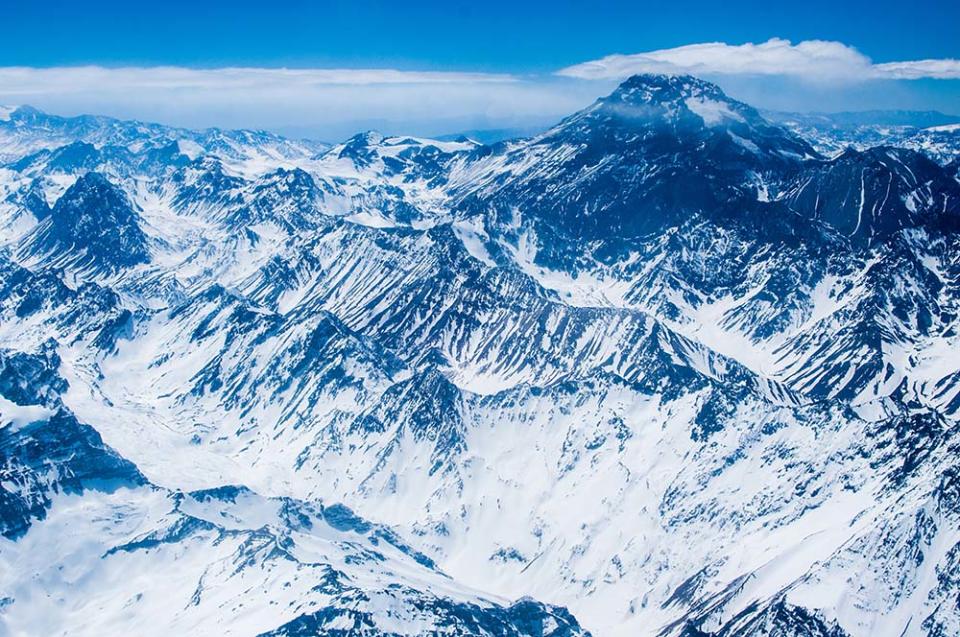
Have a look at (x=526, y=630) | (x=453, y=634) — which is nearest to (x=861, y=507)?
(x=526, y=630)

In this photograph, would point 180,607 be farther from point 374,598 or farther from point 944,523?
point 944,523

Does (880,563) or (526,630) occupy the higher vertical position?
(880,563)

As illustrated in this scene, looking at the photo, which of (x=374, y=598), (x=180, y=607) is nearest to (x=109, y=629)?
(x=180, y=607)

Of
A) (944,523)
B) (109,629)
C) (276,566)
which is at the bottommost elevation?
(109,629)

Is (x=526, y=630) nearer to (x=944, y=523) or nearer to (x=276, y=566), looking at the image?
(x=276, y=566)

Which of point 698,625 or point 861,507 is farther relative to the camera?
point 861,507

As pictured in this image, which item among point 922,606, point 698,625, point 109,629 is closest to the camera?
point 922,606

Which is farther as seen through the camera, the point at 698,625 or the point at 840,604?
the point at 698,625

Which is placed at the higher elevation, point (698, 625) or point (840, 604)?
point (840, 604)

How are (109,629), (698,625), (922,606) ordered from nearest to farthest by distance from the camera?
(922,606) → (698,625) → (109,629)
